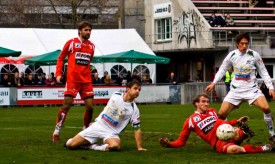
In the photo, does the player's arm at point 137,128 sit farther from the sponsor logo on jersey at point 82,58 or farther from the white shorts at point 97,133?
the sponsor logo on jersey at point 82,58

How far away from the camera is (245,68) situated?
1551cm

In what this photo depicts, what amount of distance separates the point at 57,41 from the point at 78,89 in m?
31.8

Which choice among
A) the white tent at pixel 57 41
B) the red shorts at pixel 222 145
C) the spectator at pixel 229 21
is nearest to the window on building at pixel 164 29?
the spectator at pixel 229 21

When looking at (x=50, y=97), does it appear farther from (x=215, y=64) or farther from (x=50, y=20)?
(x=50, y=20)

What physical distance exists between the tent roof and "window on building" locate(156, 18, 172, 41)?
38.8 feet

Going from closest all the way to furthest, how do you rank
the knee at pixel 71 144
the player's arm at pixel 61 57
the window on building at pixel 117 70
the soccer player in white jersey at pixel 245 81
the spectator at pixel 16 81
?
the knee at pixel 71 144 < the soccer player in white jersey at pixel 245 81 < the player's arm at pixel 61 57 < the spectator at pixel 16 81 < the window on building at pixel 117 70

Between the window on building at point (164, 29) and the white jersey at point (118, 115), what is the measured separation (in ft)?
155

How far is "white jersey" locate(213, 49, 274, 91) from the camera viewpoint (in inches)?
610

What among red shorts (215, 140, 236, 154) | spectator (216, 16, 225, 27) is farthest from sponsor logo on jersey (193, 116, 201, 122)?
spectator (216, 16, 225, 27)

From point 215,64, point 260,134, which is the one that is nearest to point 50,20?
point 215,64

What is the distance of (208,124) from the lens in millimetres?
14148

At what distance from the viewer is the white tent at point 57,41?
47156 millimetres

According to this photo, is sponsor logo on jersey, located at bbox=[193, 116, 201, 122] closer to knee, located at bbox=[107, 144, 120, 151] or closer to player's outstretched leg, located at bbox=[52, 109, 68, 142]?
knee, located at bbox=[107, 144, 120, 151]

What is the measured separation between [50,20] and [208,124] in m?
60.2
